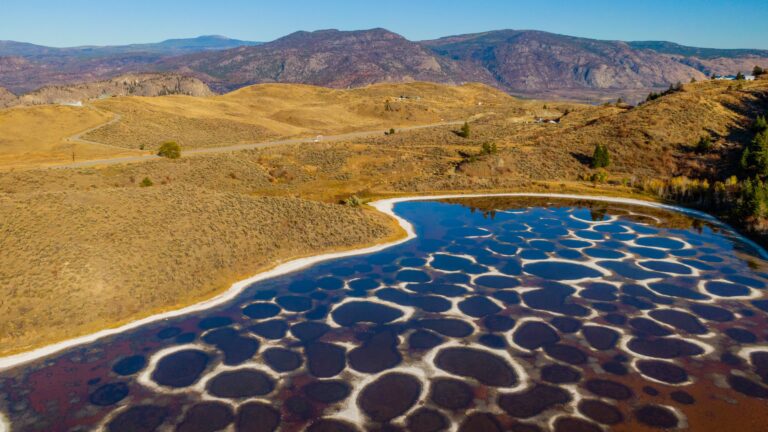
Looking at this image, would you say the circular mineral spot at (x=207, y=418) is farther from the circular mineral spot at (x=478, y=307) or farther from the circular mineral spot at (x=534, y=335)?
the circular mineral spot at (x=534, y=335)

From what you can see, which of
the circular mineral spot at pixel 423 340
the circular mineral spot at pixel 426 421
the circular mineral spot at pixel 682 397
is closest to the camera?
the circular mineral spot at pixel 426 421

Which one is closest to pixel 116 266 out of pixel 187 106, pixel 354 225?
pixel 354 225

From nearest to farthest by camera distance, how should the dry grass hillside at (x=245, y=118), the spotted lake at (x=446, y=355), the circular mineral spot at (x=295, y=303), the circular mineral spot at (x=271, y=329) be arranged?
the spotted lake at (x=446, y=355)
the circular mineral spot at (x=271, y=329)
the circular mineral spot at (x=295, y=303)
the dry grass hillside at (x=245, y=118)

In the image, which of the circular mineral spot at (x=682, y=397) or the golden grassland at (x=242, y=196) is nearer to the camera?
the circular mineral spot at (x=682, y=397)

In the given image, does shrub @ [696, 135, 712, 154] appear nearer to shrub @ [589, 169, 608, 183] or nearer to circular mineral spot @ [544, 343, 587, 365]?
shrub @ [589, 169, 608, 183]

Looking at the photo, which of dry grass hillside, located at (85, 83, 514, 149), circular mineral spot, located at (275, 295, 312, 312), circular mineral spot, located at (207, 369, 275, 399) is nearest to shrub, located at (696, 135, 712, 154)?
circular mineral spot, located at (275, 295, 312, 312)

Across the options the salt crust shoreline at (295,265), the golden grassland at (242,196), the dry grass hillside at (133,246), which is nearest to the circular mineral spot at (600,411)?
the salt crust shoreline at (295,265)

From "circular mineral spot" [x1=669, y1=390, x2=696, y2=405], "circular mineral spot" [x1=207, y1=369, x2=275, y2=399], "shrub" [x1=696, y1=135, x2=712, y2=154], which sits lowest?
"circular mineral spot" [x1=207, y1=369, x2=275, y2=399]
